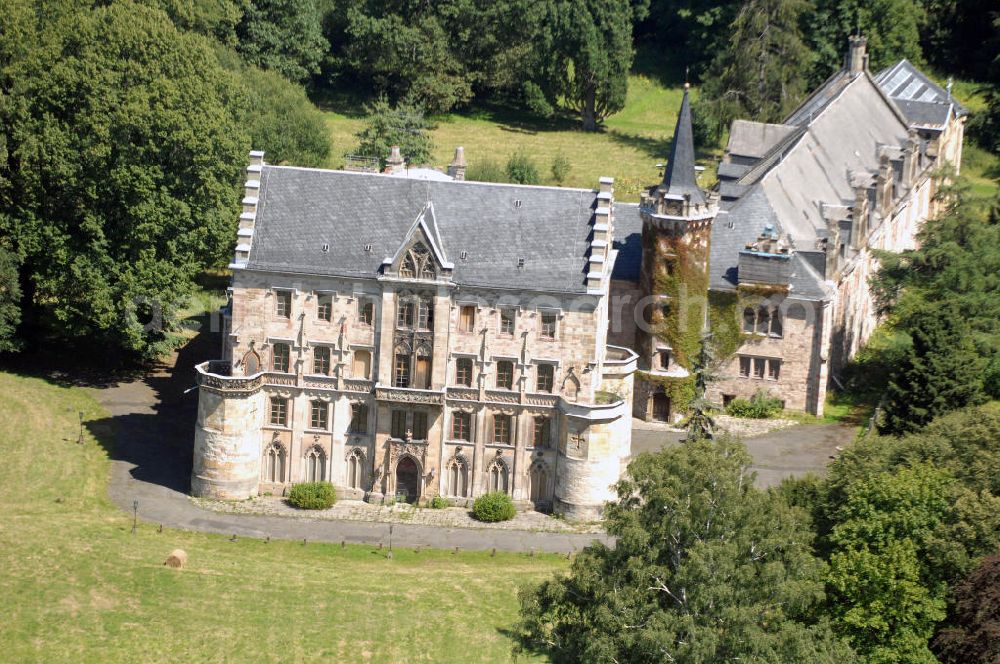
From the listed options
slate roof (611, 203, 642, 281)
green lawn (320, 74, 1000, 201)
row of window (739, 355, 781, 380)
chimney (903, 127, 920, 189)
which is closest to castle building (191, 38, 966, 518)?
row of window (739, 355, 781, 380)

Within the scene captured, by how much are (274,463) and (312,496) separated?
3221 millimetres

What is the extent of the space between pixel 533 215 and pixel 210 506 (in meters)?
22.6

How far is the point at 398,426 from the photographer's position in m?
102

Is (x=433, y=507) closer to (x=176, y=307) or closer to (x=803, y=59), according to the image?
(x=176, y=307)

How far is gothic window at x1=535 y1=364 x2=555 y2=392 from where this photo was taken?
330 ft

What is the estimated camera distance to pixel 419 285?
328ft

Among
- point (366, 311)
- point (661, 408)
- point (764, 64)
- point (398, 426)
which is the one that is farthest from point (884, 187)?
point (366, 311)

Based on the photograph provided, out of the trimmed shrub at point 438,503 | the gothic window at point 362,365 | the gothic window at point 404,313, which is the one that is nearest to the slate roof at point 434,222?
the gothic window at point 404,313

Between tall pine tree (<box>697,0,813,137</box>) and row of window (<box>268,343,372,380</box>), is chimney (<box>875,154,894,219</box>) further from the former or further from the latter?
row of window (<box>268,343,372,380</box>)

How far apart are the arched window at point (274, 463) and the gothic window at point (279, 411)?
1109 mm

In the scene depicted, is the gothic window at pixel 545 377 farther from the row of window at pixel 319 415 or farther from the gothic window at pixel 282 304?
the gothic window at pixel 282 304

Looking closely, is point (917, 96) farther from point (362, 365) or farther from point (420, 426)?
point (362, 365)

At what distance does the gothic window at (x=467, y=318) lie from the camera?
100 metres

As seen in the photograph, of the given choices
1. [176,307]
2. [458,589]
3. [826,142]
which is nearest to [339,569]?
[458,589]
